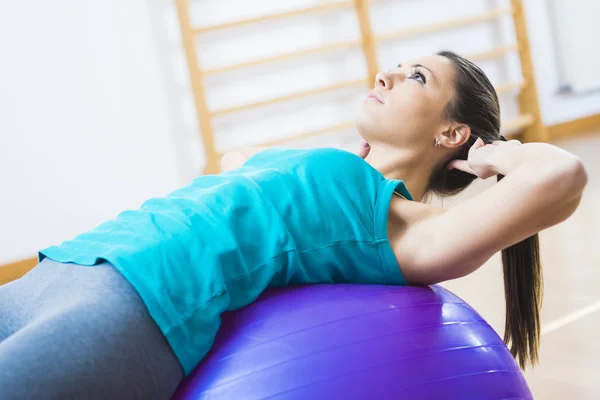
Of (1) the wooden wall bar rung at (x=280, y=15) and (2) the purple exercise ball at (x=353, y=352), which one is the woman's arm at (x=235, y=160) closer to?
(2) the purple exercise ball at (x=353, y=352)

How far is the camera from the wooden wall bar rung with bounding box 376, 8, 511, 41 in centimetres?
482

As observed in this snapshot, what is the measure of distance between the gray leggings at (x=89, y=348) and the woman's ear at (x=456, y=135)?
726 mm

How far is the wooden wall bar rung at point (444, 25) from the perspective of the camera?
4824 millimetres

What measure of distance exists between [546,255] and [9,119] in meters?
2.63

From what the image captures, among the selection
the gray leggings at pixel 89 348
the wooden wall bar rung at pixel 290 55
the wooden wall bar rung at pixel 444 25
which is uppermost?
the wooden wall bar rung at pixel 444 25

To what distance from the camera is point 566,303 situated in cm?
215

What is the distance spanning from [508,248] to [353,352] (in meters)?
0.44

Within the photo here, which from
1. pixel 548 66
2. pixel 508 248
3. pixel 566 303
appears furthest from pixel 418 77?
pixel 548 66

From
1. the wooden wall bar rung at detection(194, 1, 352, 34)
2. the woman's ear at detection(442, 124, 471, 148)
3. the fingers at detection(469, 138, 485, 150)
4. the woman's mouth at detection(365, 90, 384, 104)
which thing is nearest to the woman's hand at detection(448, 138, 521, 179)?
the fingers at detection(469, 138, 485, 150)

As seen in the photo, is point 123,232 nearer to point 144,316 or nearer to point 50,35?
point 144,316

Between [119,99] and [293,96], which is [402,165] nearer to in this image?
[119,99]

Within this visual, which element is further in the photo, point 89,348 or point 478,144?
point 478,144

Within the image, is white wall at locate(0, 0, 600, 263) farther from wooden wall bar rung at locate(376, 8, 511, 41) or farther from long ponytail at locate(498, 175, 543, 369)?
long ponytail at locate(498, 175, 543, 369)

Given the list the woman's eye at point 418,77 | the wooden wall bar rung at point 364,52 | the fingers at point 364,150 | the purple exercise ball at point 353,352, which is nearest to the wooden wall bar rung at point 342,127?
the wooden wall bar rung at point 364,52
